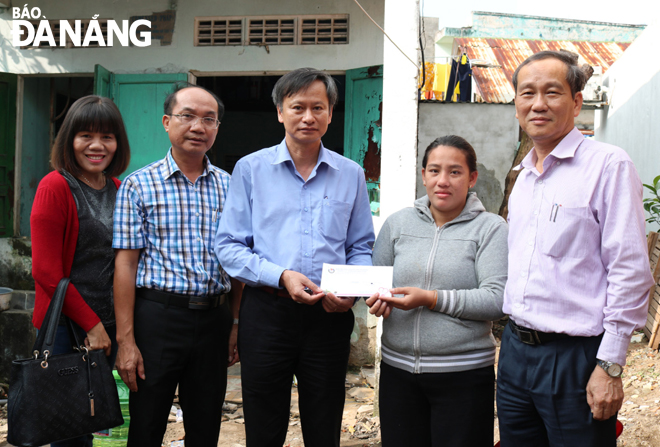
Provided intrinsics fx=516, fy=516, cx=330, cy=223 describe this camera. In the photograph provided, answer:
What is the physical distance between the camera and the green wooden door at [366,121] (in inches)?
216

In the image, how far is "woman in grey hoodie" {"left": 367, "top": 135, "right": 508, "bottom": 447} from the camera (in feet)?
6.95

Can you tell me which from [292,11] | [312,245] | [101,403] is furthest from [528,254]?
[292,11]

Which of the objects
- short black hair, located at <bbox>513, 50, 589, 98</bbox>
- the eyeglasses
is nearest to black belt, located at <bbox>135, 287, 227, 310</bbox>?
the eyeglasses

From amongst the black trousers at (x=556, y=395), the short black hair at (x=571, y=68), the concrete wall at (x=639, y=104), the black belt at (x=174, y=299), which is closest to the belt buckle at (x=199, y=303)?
the black belt at (x=174, y=299)

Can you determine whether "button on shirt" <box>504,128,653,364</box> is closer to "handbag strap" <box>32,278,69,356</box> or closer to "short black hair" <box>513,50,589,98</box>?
"short black hair" <box>513,50,589,98</box>

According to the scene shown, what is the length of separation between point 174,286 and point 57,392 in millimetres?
661

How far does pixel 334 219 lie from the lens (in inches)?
94.9

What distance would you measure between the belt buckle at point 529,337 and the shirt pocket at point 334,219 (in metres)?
0.90

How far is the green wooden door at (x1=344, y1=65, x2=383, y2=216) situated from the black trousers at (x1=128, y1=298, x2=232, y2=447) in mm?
3179

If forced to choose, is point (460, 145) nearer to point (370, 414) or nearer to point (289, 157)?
point (289, 157)

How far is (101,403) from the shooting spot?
92.2 inches

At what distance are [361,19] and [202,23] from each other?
190cm

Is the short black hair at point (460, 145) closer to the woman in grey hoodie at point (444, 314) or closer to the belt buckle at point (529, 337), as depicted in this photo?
the woman in grey hoodie at point (444, 314)

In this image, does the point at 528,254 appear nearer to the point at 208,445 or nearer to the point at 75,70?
the point at 208,445
